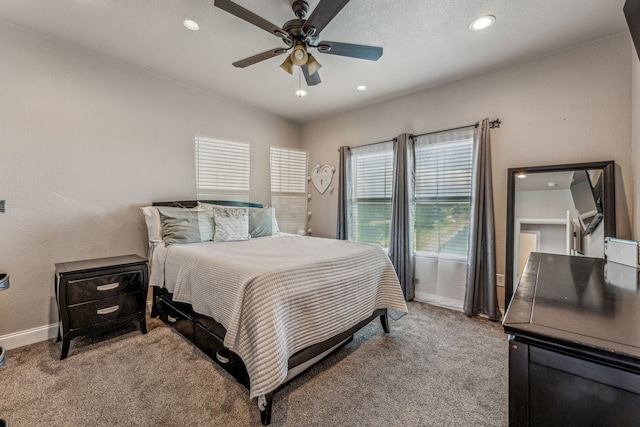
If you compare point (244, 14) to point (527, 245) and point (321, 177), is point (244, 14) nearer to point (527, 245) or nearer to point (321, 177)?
point (321, 177)

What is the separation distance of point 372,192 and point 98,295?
129 inches

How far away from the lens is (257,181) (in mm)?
4062

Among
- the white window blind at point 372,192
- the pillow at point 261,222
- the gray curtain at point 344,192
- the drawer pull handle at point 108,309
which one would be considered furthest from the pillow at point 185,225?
the white window blind at point 372,192

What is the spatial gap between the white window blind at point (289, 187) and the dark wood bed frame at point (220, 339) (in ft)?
6.36

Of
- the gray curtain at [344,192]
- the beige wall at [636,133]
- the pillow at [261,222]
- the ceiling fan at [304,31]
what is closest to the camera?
the ceiling fan at [304,31]

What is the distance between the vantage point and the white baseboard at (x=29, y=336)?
2.23 m

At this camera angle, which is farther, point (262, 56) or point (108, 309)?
point (108, 309)

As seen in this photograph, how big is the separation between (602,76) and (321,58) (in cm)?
251

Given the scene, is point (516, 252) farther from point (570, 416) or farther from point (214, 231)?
point (214, 231)

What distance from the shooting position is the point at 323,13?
1.60m

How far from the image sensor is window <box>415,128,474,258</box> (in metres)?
3.09

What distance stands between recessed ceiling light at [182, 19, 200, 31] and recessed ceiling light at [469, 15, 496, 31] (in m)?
2.24

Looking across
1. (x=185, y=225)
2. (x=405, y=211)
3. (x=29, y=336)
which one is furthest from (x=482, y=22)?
(x=29, y=336)

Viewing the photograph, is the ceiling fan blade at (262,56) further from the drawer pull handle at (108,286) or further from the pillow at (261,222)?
the drawer pull handle at (108,286)
